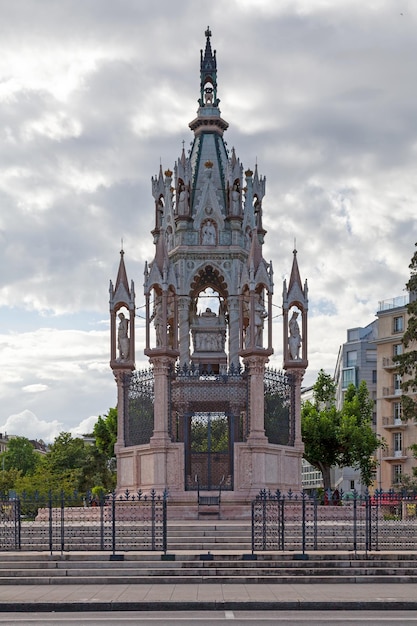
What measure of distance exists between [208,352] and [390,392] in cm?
4378

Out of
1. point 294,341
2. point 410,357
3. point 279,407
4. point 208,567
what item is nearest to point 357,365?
point 410,357

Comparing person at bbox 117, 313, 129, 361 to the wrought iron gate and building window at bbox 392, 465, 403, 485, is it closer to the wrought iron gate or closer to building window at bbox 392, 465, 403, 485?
the wrought iron gate

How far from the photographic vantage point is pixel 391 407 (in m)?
86.8

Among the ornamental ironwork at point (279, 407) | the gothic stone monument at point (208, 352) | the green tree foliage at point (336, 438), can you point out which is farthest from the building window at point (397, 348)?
the ornamental ironwork at point (279, 407)

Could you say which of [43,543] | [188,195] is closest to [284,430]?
[188,195]

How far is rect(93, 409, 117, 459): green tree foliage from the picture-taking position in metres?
74.3

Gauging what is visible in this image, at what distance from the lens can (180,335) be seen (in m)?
45.2

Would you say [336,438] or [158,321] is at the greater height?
[158,321]

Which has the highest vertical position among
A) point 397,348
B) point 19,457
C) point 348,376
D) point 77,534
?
point 397,348

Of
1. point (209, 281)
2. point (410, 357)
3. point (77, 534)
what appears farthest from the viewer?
point (410, 357)

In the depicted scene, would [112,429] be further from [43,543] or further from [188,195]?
[43,543]

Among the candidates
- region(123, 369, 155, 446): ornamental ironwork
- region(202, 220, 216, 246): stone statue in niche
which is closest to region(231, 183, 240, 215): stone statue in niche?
region(202, 220, 216, 246): stone statue in niche

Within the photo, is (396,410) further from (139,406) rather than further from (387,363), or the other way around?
(139,406)

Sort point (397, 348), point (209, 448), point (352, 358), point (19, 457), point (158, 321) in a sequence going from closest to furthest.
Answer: point (209, 448), point (158, 321), point (397, 348), point (352, 358), point (19, 457)
